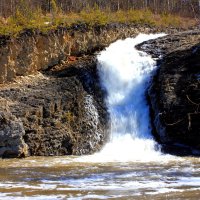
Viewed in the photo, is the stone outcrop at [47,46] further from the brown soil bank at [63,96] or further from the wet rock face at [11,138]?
the wet rock face at [11,138]

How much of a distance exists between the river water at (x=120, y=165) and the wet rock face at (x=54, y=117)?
0.82 meters

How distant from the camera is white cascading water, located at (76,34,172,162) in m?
20.3

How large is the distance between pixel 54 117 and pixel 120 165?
6.44m

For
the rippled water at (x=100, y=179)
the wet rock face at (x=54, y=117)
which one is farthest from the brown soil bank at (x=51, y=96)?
the rippled water at (x=100, y=179)

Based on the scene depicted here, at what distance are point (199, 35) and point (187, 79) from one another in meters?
6.72

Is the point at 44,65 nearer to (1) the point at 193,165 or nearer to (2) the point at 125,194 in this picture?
Result: (1) the point at 193,165

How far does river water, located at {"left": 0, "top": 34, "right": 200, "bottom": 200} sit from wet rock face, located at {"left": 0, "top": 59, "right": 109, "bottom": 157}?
32.4 inches

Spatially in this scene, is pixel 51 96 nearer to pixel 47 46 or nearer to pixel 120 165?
pixel 47 46

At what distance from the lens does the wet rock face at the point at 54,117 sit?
20.2 metres

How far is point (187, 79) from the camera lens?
22859mm

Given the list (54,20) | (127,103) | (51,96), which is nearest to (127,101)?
(127,103)

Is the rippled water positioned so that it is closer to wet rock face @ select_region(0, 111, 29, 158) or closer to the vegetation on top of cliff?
wet rock face @ select_region(0, 111, 29, 158)

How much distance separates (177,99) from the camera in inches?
880

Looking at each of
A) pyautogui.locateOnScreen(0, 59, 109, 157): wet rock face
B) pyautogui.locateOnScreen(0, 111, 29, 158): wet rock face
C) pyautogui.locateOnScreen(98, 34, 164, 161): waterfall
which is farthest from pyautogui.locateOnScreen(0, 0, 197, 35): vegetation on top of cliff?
pyautogui.locateOnScreen(0, 111, 29, 158): wet rock face
